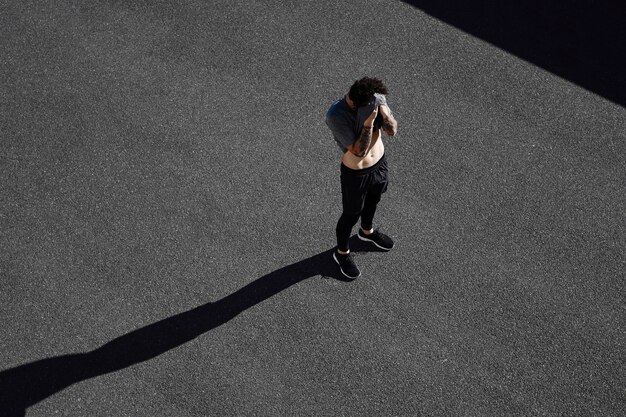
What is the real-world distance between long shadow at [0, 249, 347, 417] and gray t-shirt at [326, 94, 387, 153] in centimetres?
157

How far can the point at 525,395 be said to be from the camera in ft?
14.8

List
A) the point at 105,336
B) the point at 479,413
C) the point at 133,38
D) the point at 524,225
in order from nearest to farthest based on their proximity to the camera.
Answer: the point at 479,413, the point at 105,336, the point at 524,225, the point at 133,38

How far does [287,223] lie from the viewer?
5.39 m

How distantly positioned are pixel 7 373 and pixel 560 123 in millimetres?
5890

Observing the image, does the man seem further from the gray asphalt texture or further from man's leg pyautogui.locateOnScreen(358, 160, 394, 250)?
the gray asphalt texture

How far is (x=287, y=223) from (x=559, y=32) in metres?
4.15

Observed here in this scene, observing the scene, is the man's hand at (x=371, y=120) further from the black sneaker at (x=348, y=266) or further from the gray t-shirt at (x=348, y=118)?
the black sneaker at (x=348, y=266)

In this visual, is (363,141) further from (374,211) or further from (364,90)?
(374,211)

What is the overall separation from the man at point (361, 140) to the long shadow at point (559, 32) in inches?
127

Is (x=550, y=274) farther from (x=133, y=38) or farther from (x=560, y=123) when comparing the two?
(x=133, y=38)

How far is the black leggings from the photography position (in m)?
4.25

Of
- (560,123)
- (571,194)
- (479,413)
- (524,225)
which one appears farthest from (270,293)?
(560,123)

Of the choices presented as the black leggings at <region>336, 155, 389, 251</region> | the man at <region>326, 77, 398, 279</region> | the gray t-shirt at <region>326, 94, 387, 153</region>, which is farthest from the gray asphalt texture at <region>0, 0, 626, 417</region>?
the gray t-shirt at <region>326, 94, 387, 153</region>

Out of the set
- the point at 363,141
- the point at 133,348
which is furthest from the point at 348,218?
the point at 133,348
